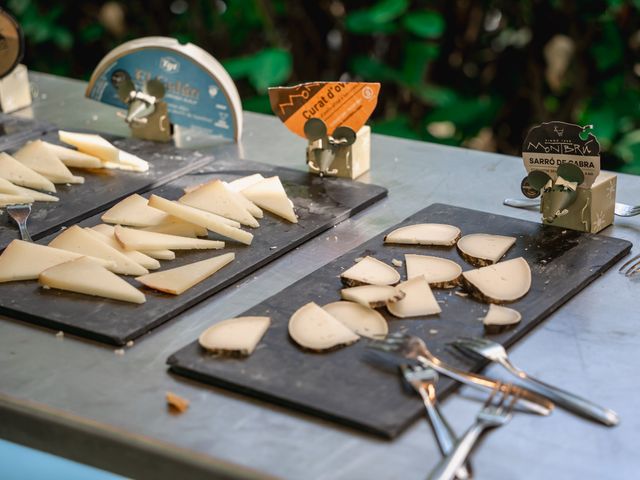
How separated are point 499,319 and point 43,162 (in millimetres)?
1182

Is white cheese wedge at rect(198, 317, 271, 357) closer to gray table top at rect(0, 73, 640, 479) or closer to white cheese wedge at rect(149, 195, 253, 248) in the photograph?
gray table top at rect(0, 73, 640, 479)

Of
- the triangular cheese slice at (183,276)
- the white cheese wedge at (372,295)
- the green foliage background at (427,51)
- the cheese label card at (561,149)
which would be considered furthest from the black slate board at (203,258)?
the green foliage background at (427,51)

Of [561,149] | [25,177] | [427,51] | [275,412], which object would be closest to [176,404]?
[275,412]

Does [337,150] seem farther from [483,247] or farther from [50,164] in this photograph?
[50,164]

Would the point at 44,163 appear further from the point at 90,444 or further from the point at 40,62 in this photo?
the point at 40,62

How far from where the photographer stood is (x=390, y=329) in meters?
1.51

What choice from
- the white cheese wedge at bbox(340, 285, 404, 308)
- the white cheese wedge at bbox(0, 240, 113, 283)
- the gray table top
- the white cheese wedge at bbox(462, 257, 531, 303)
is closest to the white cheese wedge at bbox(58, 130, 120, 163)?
the white cheese wedge at bbox(0, 240, 113, 283)

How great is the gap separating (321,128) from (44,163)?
2.09ft

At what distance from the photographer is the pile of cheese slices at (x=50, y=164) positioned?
210 centimetres

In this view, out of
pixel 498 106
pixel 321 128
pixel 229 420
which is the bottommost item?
pixel 498 106

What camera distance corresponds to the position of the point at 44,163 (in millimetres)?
2205

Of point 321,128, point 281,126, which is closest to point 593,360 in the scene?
point 321,128

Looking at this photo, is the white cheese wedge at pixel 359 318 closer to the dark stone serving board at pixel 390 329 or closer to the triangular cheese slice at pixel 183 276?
the dark stone serving board at pixel 390 329

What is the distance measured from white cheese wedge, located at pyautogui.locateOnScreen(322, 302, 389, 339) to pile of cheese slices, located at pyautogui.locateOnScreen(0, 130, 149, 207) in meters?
0.83
